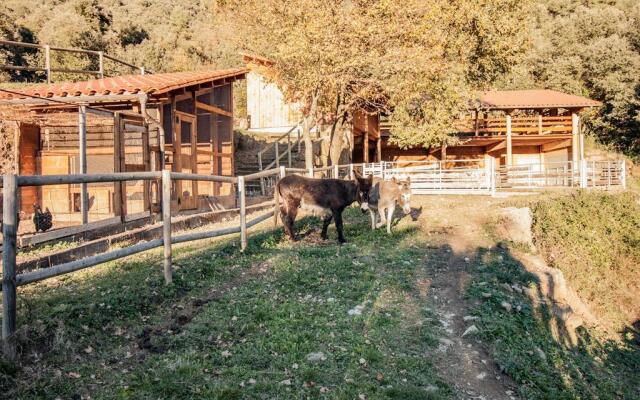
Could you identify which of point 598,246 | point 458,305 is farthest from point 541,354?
point 598,246

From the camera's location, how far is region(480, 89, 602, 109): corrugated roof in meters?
29.1

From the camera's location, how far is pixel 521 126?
32.3m

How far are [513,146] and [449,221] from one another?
2403 cm

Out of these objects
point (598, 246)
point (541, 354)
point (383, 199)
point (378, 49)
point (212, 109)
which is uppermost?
point (378, 49)

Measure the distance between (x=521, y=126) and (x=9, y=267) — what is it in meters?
32.9

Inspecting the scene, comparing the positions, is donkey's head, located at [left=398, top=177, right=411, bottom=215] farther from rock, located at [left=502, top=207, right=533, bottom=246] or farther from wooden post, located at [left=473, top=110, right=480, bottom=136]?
wooden post, located at [left=473, top=110, right=480, bottom=136]

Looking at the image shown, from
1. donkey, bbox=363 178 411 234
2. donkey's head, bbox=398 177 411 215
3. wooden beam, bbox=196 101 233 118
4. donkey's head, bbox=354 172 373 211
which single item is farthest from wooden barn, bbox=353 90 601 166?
donkey's head, bbox=354 172 373 211

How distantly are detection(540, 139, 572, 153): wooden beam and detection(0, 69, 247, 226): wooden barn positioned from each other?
83.5 ft

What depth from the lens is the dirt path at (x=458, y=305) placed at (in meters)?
4.99

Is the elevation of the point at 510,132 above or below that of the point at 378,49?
below

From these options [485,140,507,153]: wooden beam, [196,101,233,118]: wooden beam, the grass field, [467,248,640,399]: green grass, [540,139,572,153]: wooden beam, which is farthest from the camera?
[540,139,572,153]: wooden beam

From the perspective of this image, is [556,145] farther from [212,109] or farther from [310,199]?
[310,199]

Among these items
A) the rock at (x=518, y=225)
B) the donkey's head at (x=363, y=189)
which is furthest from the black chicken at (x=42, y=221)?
the rock at (x=518, y=225)

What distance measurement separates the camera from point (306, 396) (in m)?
4.25
